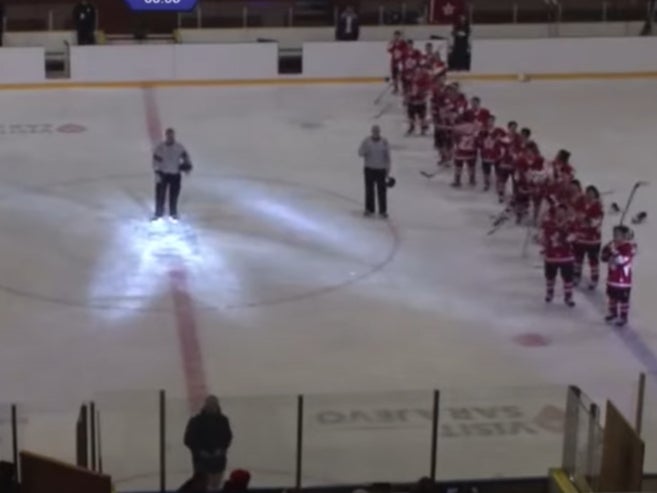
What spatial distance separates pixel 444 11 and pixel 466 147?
26.7 ft

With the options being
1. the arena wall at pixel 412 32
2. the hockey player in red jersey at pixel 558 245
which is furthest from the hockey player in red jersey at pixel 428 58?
the hockey player in red jersey at pixel 558 245

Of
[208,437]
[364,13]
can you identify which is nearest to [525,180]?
[208,437]

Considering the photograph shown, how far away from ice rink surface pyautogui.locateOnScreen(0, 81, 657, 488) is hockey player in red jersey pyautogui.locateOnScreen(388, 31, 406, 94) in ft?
4.80

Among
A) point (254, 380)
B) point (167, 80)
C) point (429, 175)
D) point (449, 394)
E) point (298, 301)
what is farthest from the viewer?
point (167, 80)

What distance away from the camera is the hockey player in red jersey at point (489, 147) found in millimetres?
16734

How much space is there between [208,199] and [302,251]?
2062 mm

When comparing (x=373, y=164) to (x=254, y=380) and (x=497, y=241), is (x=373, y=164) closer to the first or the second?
(x=497, y=241)

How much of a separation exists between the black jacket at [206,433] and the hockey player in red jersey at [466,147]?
29.1ft

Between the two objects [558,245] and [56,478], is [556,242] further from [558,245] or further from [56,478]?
[56,478]

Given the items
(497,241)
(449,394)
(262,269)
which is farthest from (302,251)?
(449,394)

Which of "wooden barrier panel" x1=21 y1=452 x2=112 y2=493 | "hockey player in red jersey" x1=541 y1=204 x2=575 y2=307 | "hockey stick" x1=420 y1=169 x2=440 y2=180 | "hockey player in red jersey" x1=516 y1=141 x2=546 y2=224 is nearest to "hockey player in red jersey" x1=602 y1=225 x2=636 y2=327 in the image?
"hockey player in red jersey" x1=541 y1=204 x2=575 y2=307

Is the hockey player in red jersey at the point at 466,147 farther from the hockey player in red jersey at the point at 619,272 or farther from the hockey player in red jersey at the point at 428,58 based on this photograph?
the hockey player in red jersey at the point at 619,272

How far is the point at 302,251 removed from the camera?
1498 centimetres

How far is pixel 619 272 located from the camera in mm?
12930
